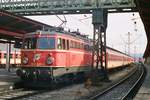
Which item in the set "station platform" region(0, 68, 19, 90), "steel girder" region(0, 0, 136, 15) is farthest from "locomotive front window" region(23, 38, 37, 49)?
"steel girder" region(0, 0, 136, 15)

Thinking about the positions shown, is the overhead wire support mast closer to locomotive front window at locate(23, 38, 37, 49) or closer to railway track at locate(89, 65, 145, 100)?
railway track at locate(89, 65, 145, 100)

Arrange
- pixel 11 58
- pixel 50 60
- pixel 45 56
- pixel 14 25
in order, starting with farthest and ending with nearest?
pixel 11 58 → pixel 14 25 → pixel 45 56 → pixel 50 60

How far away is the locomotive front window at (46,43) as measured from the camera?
2217cm

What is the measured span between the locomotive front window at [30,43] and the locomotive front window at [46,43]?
316 millimetres

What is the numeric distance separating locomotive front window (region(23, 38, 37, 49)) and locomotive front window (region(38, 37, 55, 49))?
316 millimetres

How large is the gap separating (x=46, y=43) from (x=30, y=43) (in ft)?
3.40

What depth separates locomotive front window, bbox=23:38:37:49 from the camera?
2252 cm

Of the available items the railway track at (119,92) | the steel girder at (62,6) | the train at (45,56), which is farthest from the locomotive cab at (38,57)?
the steel girder at (62,6)

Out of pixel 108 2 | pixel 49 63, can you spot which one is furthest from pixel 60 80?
pixel 108 2

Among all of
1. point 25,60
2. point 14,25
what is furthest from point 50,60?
point 14,25

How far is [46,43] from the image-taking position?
22.3 m

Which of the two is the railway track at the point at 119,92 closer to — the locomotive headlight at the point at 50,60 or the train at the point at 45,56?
the train at the point at 45,56

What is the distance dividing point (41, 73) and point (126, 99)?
5.67 metres

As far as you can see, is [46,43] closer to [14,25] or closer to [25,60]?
[25,60]
